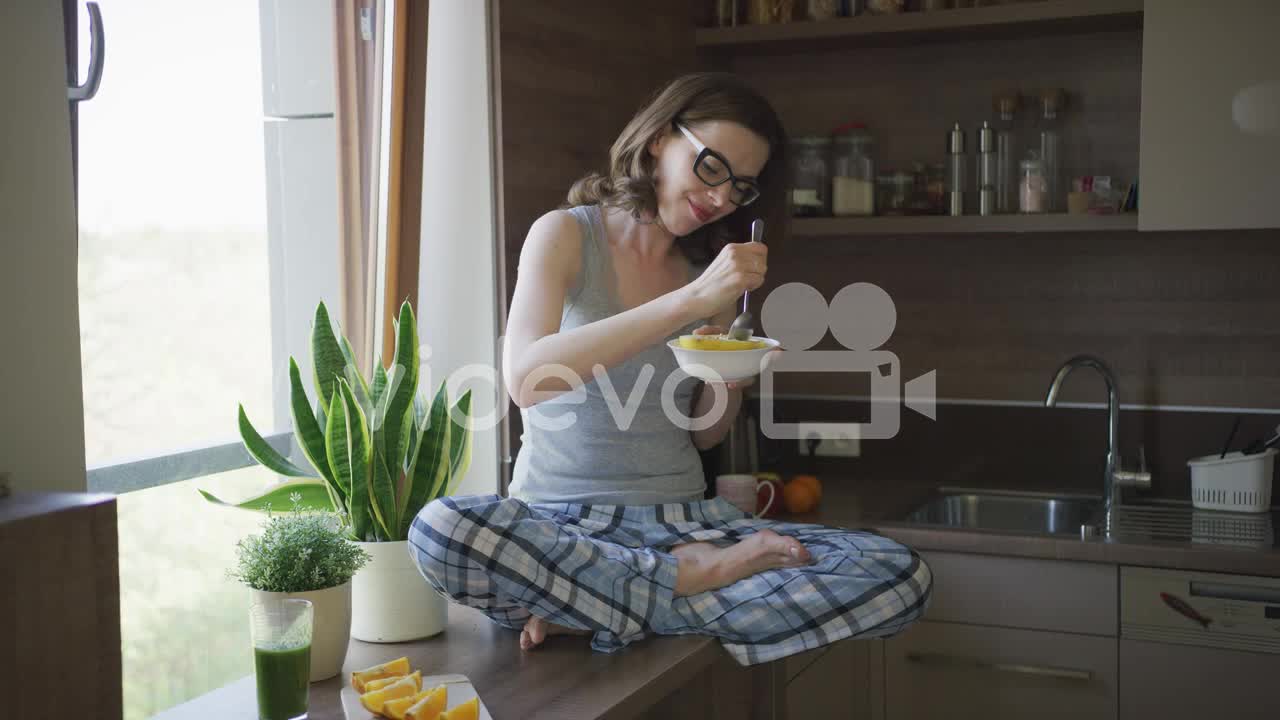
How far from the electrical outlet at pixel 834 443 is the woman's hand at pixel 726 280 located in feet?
4.56

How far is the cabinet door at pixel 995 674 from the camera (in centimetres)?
229

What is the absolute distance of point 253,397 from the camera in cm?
206

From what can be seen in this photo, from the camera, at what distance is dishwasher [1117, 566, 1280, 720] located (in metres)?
2.16

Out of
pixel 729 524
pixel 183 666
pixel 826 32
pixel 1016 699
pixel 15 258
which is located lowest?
pixel 1016 699

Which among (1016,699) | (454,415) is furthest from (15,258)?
(1016,699)

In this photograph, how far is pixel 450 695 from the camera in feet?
5.04

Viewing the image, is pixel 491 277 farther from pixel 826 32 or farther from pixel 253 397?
pixel 826 32

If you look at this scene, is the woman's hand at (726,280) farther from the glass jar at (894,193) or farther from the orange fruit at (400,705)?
the glass jar at (894,193)

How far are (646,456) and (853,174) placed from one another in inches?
46.3

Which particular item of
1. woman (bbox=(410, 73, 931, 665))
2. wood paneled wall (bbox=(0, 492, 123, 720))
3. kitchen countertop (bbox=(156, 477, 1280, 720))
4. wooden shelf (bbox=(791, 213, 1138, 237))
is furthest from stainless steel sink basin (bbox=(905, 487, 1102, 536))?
wood paneled wall (bbox=(0, 492, 123, 720))

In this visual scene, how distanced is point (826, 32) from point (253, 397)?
1575 millimetres

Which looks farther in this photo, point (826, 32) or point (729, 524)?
point (826, 32)

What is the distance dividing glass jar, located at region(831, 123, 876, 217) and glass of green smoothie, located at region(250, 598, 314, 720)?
1.76 metres

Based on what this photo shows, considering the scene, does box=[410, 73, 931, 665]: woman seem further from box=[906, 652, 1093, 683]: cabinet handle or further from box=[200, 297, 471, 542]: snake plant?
box=[906, 652, 1093, 683]: cabinet handle
